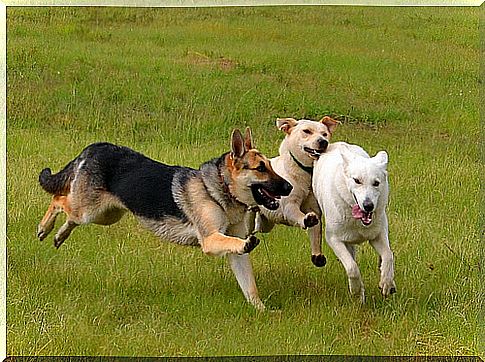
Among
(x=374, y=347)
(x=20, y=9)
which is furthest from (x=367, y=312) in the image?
(x=20, y=9)

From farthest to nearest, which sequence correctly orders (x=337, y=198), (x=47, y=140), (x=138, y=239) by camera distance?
(x=47, y=140) < (x=138, y=239) < (x=337, y=198)

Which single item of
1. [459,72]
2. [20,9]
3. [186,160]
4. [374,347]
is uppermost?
[20,9]

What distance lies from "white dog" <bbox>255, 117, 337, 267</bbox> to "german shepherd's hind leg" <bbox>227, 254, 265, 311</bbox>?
30 cm

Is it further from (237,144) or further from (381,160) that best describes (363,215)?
(237,144)

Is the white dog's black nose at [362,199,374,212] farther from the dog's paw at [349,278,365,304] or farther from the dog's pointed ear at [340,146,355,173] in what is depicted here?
the dog's paw at [349,278,365,304]

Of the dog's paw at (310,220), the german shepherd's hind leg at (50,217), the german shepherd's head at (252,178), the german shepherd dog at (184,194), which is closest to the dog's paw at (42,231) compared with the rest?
the german shepherd's hind leg at (50,217)

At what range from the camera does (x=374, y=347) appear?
15.8 feet

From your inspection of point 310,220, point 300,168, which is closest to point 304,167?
point 300,168

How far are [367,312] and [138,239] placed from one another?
4.22 feet

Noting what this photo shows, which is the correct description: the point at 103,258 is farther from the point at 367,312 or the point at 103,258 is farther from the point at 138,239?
the point at 367,312

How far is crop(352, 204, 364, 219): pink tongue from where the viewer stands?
449 cm

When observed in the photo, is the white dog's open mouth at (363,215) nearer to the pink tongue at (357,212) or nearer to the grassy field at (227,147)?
the pink tongue at (357,212)

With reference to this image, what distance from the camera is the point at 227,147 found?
5633mm

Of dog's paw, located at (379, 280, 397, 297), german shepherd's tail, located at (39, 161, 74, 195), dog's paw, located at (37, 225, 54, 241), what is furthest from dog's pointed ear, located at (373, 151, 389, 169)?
dog's paw, located at (37, 225, 54, 241)
